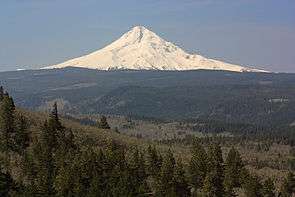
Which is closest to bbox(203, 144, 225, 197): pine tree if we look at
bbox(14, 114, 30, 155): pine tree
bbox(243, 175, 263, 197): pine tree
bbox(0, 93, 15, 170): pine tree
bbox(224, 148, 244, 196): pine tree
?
bbox(224, 148, 244, 196): pine tree

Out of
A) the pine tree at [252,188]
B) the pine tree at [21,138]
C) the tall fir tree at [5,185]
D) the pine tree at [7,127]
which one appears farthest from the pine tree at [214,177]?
the tall fir tree at [5,185]

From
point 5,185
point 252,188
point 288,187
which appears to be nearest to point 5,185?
point 5,185

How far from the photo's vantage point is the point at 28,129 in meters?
161

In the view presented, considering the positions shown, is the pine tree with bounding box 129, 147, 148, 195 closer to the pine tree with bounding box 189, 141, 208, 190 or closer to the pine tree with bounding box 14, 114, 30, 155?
the pine tree with bounding box 189, 141, 208, 190

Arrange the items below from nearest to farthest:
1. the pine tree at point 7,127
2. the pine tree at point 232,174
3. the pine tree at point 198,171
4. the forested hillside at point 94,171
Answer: the forested hillside at point 94,171
the pine tree at point 7,127
the pine tree at point 232,174
the pine tree at point 198,171

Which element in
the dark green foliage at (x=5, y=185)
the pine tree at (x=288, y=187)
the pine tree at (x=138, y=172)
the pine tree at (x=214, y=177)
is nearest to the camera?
the dark green foliage at (x=5, y=185)

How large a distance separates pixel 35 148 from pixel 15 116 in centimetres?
2662

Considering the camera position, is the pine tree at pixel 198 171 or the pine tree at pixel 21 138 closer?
the pine tree at pixel 21 138

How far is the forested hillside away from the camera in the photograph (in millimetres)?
125188

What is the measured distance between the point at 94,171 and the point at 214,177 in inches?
1176

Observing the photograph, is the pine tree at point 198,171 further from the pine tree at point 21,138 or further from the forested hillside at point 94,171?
the pine tree at point 21,138

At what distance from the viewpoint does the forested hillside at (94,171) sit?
411 feet

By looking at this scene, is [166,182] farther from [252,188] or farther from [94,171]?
[252,188]

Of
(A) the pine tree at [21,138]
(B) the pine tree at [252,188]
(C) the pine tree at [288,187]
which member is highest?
(A) the pine tree at [21,138]
